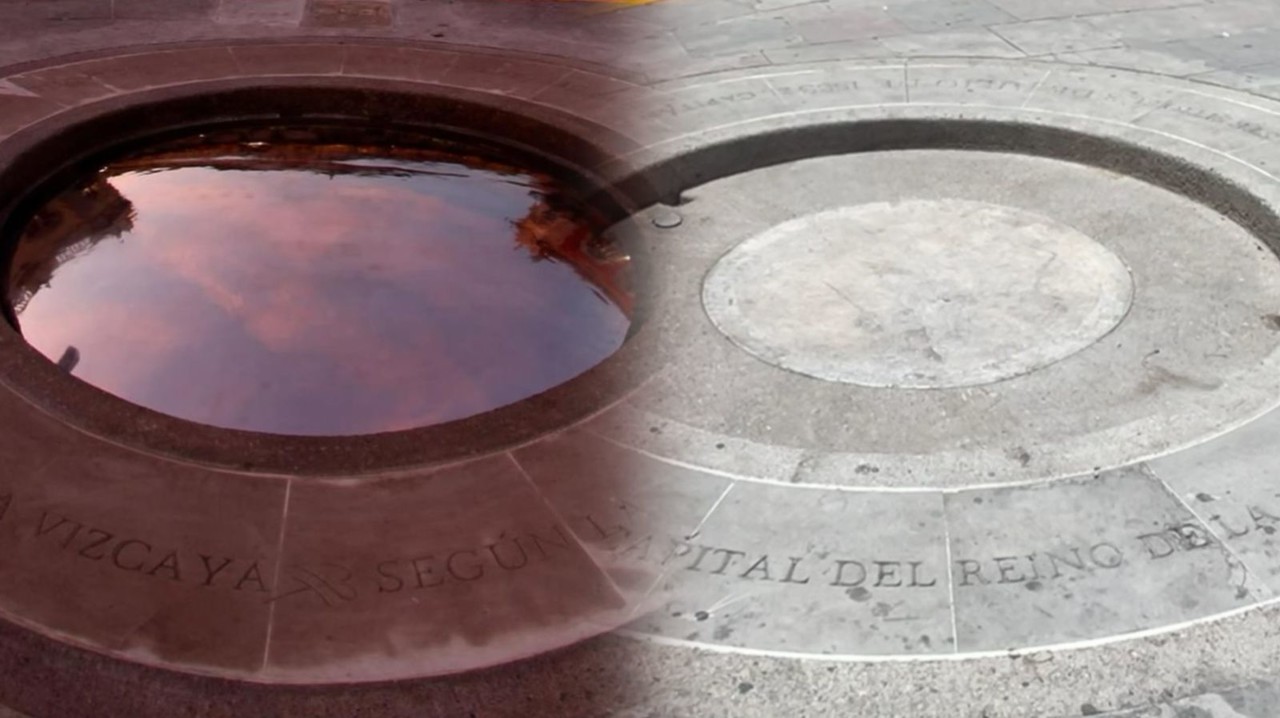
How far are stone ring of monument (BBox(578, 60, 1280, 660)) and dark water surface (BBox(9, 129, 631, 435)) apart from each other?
53 centimetres

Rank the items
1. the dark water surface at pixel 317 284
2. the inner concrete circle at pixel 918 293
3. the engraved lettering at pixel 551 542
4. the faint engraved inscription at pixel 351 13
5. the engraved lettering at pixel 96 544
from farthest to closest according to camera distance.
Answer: the faint engraved inscription at pixel 351 13 < the dark water surface at pixel 317 284 < the inner concrete circle at pixel 918 293 < the engraved lettering at pixel 551 542 < the engraved lettering at pixel 96 544

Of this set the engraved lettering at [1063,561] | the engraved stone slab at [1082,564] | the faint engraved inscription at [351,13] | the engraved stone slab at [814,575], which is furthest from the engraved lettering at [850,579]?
the faint engraved inscription at [351,13]

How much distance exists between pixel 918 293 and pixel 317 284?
97.5 inches

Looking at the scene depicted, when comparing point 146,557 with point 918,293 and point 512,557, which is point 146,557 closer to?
point 512,557

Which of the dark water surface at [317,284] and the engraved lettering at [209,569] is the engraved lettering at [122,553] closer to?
the engraved lettering at [209,569]

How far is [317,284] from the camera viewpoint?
6.12 meters

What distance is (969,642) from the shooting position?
3.73 meters

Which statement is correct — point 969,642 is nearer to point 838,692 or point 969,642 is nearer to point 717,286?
point 838,692

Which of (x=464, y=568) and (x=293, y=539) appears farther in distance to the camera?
(x=293, y=539)

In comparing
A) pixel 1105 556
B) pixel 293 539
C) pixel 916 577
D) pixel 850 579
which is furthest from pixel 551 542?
pixel 1105 556

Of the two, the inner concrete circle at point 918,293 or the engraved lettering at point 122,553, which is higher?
the inner concrete circle at point 918,293

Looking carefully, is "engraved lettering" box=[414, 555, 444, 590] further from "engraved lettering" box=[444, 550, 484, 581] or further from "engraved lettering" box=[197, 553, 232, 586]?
"engraved lettering" box=[197, 553, 232, 586]

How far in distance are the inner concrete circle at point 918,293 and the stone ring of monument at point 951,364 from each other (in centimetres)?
1

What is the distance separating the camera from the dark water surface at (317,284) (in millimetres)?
5430
